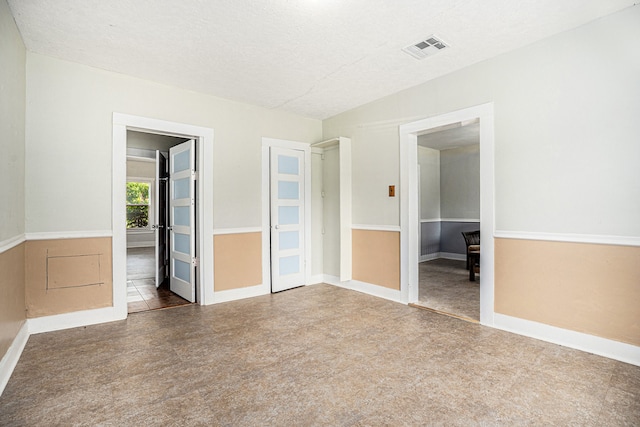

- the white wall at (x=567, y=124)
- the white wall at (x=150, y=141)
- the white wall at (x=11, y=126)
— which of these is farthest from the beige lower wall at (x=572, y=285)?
the white wall at (x=150, y=141)

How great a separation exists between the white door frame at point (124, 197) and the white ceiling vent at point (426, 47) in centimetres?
251

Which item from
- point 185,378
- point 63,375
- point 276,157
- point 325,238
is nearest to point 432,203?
point 325,238

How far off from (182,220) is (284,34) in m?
2.78

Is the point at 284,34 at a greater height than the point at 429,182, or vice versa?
the point at 284,34

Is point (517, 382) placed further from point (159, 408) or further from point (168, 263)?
point (168, 263)

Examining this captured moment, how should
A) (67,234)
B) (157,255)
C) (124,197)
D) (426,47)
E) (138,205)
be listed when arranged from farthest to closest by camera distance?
(138,205) → (157,255) → (124,197) → (67,234) → (426,47)

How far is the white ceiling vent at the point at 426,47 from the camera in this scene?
2.88m

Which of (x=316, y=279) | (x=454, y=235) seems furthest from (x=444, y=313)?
(x=454, y=235)

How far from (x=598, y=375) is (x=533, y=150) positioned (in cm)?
179

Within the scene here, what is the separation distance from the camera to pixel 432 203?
25.0ft

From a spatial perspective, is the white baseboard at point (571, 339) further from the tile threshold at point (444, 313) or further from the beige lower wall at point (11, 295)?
the beige lower wall at point (11, 295)

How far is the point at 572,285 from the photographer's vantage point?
2725 millimetres

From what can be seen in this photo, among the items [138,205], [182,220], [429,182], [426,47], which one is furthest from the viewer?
[138,205]

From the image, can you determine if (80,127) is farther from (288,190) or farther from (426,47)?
(426,47)
